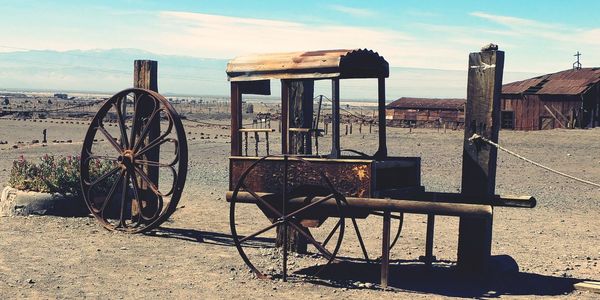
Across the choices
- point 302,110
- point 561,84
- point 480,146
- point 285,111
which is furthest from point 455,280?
point 561,84

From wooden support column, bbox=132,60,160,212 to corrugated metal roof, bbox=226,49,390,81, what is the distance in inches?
146

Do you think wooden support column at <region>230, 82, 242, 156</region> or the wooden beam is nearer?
the wooden beam

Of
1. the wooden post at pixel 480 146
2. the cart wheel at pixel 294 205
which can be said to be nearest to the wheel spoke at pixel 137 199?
the cart wheel at pixel 294 205

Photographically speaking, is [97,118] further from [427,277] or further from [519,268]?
[519,268]

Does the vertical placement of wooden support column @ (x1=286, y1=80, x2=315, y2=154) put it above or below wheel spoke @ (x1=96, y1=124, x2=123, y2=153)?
above

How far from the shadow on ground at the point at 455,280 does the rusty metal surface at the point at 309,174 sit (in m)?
1.29

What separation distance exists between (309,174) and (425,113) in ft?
158

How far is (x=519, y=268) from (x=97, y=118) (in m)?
7.84

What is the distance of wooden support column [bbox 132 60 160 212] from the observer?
Result: 42.0 ft

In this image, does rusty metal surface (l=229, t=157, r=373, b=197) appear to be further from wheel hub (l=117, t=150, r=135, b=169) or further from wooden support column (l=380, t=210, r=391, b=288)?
wheel hub (l=117, t=150, r=135, b=169)

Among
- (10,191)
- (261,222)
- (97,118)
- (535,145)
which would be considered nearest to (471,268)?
(261,222)

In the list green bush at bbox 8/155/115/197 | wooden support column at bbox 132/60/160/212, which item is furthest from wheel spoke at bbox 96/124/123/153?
green bush at bbox 8/155/115/197

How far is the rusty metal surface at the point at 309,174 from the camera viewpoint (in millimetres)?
8352

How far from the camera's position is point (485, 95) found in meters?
8.73
